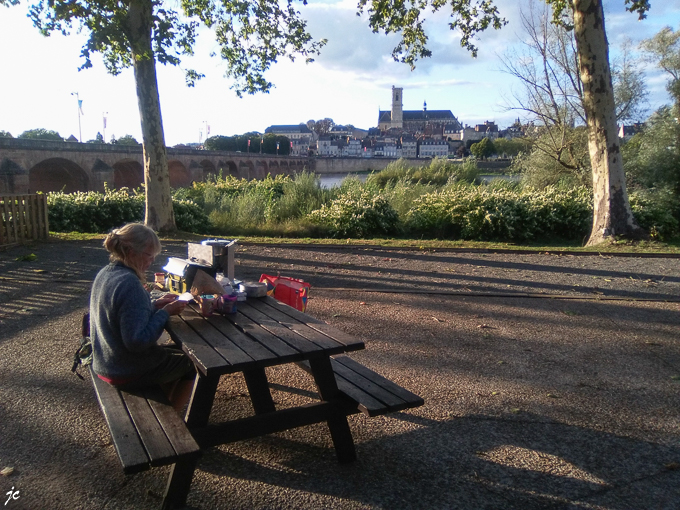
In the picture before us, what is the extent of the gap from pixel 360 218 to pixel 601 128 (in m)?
5.60

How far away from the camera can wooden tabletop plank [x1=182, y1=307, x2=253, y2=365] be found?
8.88ft

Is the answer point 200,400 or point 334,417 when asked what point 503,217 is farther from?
point 200,400

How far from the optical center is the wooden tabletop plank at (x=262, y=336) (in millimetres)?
2799

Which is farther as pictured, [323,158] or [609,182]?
[323,158]

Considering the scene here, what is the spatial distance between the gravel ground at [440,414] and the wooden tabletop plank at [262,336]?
0.71 meters

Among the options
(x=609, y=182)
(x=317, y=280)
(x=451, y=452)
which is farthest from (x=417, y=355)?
(x=609, y=182)

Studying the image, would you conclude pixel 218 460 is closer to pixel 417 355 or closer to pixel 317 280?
pixel 417 355

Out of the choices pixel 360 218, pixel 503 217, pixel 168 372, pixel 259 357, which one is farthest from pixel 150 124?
pixel 259 357

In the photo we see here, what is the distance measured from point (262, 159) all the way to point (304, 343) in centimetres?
6646

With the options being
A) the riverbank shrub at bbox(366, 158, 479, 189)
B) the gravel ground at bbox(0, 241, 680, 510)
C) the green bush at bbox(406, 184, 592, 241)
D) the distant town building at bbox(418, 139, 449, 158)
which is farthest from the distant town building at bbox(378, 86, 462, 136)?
the gravel ground at bbox(0, 241, 680, 510)

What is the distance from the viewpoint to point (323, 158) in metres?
83.5

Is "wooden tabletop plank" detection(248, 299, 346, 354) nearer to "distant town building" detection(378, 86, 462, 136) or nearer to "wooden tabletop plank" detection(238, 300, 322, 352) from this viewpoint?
"wooden tabletop plank" detection(238, 300, 322, 352)

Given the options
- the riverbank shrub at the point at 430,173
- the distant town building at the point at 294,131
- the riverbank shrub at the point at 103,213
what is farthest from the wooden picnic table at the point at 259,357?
the distant town building at the point at 294,131

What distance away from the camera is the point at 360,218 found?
1398cm
